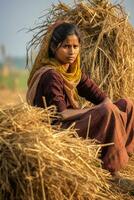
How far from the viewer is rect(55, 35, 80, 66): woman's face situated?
18.7ft

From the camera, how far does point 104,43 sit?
24.7ft

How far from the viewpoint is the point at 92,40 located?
7531 millimetres

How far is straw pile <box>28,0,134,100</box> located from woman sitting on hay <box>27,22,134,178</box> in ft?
3.73

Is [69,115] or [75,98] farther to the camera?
[75,98]

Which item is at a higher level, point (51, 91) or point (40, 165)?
point (51, 91)

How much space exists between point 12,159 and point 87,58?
10.6 feet

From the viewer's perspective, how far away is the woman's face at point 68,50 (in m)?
5.71

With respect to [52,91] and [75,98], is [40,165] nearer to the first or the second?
[52,91]

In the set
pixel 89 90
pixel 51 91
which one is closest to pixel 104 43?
pixel 89 90

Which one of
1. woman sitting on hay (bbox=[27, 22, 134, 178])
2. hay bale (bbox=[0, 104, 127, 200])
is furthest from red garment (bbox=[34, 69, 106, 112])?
hay bale (bbox=[0, 104, 127, 200])

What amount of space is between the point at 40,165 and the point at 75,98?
197 centimetres

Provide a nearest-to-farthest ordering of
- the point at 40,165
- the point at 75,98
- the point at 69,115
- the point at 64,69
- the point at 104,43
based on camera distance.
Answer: the point at 40,165 < the point at 69,115 < the point at 64,69 < the point at 75,98 < the point at 104,43

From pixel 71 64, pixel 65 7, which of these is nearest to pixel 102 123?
pixel 71 64

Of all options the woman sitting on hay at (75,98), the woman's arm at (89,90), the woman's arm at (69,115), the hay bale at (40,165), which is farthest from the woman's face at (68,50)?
the hay bale at (40,165)
